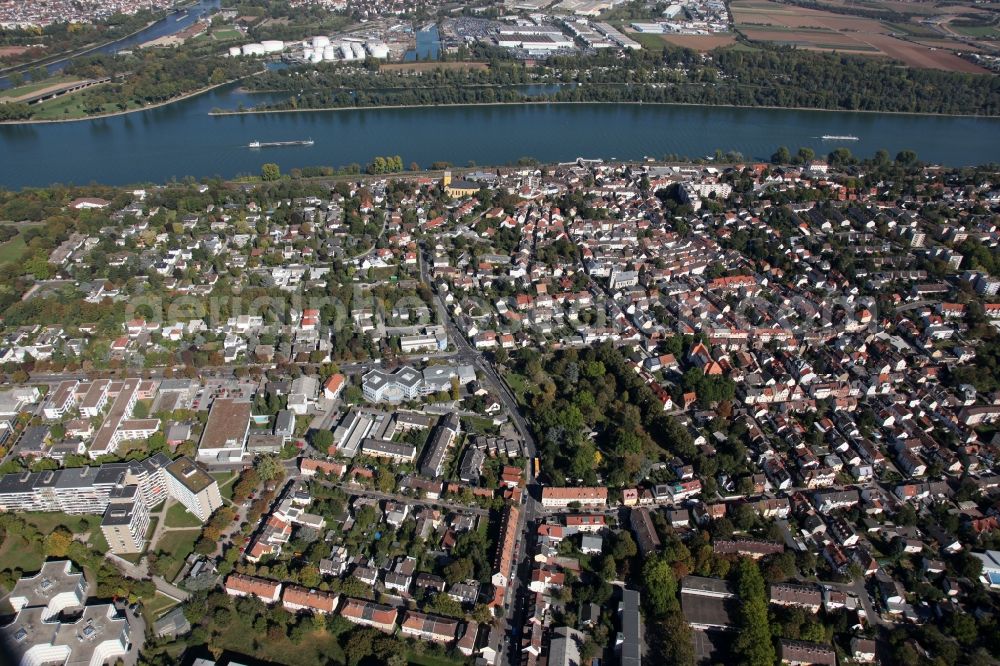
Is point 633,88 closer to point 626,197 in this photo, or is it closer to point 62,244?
point 626,197

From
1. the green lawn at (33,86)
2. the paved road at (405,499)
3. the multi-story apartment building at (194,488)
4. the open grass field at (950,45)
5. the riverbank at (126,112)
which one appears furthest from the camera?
the open grass field at (950,45)

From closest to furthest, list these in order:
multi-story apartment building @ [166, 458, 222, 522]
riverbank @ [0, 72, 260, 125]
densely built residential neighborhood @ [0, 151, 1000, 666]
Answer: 1. densely built residential neighborhood @ [0, 151, 1000, 666]
2. multi-story apartment building @ [166, 458, 222, 522]
3. riverbank @ [0, 72, 260, 125]

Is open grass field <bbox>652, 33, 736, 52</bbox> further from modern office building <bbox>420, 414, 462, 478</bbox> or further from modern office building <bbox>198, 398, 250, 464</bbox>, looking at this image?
modern office building <bbox>198, 398, 250, 464</bbox>

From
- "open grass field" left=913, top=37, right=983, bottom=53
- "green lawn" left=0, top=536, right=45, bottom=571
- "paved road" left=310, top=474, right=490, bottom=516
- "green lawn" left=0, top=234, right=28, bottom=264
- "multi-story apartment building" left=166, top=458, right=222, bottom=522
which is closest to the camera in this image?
"green lawn" left=0, top=536, right=45, bottom=571

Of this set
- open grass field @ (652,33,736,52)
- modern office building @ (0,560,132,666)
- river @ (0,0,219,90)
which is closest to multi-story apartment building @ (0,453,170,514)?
modern office building @ (0,560,132,666)

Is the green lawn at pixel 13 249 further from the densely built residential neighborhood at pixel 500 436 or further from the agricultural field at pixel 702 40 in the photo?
the agricultural field at pixel 702 40

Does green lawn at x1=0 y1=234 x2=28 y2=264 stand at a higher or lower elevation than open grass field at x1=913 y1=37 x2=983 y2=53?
lower

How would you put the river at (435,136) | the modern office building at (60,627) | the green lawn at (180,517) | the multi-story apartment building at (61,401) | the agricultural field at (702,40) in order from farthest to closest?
the agricultural field at (702,40), the river at (435,136), the multi-story apartment building at (61,401), the green lawn at (180,517), the modern office building at (60,627)

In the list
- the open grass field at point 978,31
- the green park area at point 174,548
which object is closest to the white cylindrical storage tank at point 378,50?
the green park area at point 174,548
